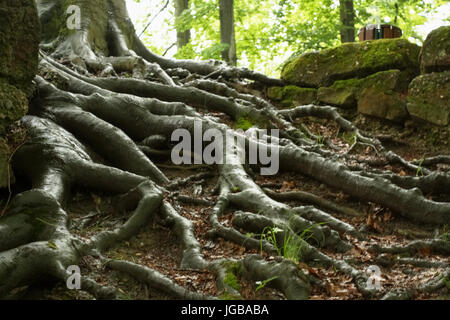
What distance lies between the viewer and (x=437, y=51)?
6.90 metres

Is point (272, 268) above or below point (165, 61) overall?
below

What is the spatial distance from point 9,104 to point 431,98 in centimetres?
589

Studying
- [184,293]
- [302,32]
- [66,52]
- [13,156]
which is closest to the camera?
[184,293]

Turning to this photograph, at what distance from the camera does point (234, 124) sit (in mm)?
7316

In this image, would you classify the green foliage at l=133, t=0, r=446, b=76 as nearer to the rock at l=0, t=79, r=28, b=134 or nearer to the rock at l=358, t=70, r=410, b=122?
the rock at l=358, t=70, r=410, b=122

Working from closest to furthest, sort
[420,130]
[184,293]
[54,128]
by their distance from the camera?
[184,293] < [54,128] < [420,130]

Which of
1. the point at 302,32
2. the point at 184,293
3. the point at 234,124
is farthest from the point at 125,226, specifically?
the point at 302,32

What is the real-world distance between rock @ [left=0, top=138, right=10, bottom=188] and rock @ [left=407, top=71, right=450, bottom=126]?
19.1ft

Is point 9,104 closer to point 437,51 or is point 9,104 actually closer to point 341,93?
point 341,93

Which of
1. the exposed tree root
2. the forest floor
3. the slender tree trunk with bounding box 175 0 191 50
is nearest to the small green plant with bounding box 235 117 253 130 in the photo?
the exposed tree root

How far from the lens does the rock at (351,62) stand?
7738 millimetres

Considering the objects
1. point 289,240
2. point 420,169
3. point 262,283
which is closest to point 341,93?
point 420,169

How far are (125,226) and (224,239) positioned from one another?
960 millimetres
